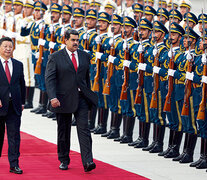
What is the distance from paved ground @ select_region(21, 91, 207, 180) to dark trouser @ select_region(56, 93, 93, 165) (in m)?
0.77

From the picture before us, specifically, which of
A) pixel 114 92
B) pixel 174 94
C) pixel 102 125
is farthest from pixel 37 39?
pixel 174 94

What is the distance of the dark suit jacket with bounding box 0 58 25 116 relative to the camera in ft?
29.8

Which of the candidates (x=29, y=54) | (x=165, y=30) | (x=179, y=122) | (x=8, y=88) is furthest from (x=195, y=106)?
(x=29, y=54)

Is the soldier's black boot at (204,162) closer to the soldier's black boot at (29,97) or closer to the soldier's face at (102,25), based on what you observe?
the soldier's face at (102,25)

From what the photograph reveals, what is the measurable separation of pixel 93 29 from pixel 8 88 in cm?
426

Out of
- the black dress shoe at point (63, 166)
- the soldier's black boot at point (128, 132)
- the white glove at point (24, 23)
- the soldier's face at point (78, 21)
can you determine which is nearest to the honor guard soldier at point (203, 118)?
the black dress shoe at point (63, 166)

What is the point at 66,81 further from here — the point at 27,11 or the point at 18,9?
the point at 18,9

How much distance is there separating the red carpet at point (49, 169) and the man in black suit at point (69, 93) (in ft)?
0.57

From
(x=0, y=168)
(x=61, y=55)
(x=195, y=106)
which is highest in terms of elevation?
(x=61, y=55)

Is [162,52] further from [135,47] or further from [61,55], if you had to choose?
[61,55]

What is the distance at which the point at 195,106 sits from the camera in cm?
1019

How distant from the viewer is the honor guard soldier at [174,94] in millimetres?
10552

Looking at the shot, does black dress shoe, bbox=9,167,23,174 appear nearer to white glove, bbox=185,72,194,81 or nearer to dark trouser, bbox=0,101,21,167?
dark trouser, bbox=0,101,21,167

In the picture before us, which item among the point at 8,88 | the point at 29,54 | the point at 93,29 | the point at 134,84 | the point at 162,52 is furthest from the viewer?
the point at 29,54
